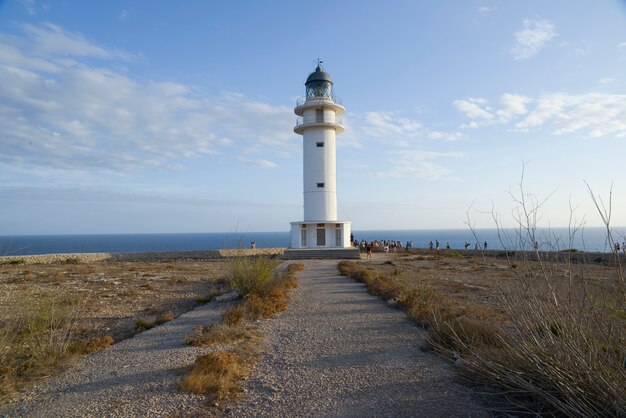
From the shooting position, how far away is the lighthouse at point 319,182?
31125 millimetres

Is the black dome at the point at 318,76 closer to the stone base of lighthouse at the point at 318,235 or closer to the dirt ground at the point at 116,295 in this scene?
the stone base of lighthouse at the point at 318,235

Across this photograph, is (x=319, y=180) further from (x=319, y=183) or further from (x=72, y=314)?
(x=72, y=314)

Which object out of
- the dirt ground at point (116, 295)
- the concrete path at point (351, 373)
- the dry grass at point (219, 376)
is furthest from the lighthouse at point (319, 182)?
the dry grass at point (219, 376)

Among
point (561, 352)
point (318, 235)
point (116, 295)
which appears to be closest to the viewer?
point (561, 352)

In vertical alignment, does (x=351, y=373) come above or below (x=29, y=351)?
below

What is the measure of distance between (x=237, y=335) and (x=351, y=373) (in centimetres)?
264

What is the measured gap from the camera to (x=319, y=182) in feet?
103

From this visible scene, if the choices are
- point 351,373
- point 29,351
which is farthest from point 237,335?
point 29,351

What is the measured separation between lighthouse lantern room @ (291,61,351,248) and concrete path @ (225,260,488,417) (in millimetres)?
21393

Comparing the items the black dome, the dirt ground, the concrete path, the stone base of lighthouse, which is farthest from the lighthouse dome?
the concrete path

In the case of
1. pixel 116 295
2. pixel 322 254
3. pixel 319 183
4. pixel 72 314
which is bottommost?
pixel 116 295

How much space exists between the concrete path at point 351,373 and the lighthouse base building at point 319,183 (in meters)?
21.4

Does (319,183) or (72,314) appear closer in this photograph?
(72,314)

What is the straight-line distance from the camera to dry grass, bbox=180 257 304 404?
5.26 m
